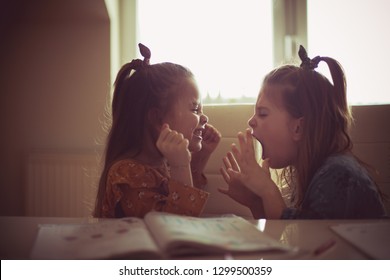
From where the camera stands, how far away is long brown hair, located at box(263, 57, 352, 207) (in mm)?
937

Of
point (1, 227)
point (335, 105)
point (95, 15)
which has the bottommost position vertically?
point (1, 227)

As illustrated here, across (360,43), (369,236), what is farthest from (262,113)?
(360,43)

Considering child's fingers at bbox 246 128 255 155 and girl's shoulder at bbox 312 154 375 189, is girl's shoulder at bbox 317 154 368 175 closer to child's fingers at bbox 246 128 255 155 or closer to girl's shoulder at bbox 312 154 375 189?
girl's shoulder at bbox 312 154 375 189

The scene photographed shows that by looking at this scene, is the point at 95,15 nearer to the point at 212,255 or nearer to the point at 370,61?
the point at 370,61

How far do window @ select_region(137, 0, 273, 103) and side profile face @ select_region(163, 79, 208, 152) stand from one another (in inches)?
33.8

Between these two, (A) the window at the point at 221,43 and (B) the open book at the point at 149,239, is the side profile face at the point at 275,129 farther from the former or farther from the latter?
(A) the window at the point at 221,43

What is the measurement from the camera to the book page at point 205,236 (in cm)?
42

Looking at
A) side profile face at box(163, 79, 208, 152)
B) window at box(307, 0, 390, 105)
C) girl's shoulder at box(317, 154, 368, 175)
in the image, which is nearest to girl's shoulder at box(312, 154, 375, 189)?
girl's shoulder at box(317, 154, 368, 175)

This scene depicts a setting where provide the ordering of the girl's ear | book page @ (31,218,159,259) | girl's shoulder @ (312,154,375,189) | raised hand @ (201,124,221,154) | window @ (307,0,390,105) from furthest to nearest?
window @ (307,0,390,105) < raised hand @ (201,124,221,154) < the girl's ear < girl's shoulder @ (312,154,375,189) < book page @ (31,218,159,259)

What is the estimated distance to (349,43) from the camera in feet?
5.29

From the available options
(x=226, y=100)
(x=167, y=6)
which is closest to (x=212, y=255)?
(x=226, y=100)

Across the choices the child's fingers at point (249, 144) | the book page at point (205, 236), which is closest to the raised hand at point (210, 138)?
the child's fingers at point (249, 144)

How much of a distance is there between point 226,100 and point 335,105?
102 centimetres

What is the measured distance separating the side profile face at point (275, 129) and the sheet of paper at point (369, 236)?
0.44 meters
